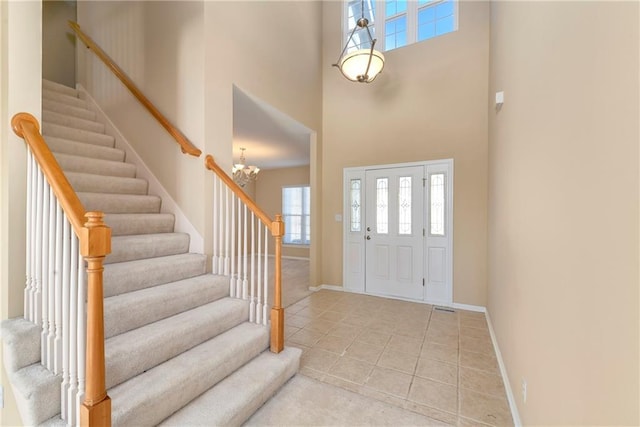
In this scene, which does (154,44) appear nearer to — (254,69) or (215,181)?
(254,69)

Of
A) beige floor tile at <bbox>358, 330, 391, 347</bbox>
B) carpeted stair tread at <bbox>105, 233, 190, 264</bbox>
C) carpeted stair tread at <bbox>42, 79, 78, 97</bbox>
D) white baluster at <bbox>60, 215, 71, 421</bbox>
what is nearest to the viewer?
white baluster at <bbox>60, 215, 71, 421</bbox>

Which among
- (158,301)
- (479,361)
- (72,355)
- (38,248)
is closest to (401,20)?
(479,361)

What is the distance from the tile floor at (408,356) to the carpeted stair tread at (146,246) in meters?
1.46

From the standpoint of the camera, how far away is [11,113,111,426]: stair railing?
121 cm

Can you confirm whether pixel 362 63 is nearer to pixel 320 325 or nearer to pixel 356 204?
pixel 356 204

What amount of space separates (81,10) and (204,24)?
2620 millimetres

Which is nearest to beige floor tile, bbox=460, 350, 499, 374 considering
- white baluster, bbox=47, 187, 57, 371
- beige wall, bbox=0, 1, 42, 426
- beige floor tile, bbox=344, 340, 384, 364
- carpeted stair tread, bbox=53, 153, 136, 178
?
beige floor tile, bbox=344, 340, 384, 364

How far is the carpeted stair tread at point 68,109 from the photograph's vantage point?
9.84 ft

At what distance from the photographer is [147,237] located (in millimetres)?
2432

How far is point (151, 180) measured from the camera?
10.0ft

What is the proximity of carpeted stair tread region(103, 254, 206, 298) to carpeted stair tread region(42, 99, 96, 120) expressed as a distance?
2282mm

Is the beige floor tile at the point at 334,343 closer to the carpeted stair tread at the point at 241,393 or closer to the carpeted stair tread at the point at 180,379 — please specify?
the carpeted stair tread at the point at 241,393

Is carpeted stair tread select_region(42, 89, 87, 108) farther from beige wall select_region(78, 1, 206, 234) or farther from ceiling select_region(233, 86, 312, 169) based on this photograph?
ceiling select_region(233, 86, 312, 169)

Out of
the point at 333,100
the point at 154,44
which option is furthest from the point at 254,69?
the point at 333,100
